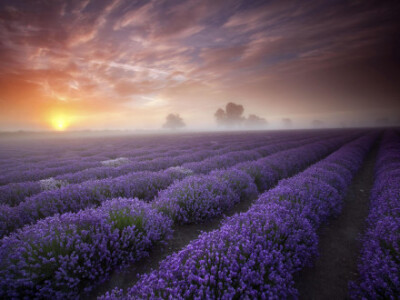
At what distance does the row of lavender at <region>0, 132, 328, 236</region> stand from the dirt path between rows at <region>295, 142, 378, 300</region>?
3943 millimetres

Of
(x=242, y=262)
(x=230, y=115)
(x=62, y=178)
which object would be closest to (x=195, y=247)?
(x=242, y=262)

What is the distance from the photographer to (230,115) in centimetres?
8425

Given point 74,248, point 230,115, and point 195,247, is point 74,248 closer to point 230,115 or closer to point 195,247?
point 195,247

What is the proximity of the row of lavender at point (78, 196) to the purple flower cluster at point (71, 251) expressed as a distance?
1.52 metres

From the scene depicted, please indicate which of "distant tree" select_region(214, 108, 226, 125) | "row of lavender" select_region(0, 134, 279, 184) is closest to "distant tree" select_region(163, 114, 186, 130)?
"distant tree" select_region(214, 108, 226, 125)

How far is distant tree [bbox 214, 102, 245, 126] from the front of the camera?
8381cm

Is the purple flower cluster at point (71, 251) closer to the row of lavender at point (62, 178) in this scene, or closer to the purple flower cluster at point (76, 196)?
the purple flower cluster at point (76, 196)

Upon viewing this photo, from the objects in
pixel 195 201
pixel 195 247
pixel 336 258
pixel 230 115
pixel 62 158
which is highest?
pixel 230 115

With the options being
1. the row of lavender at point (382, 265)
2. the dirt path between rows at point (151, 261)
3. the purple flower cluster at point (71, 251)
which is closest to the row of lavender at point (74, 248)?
the purple flower cluster at point (71, 251)

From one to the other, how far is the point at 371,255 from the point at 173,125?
98.6 meters

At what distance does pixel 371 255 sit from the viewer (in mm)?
2359

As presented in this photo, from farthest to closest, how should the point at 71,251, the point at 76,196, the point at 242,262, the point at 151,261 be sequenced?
1. the point at 76,196
2. the point at 151,261
3. the point at 71,251
4. the point at 242,262

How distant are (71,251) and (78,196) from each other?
2.47 meters

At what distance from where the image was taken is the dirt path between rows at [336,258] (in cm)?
235
